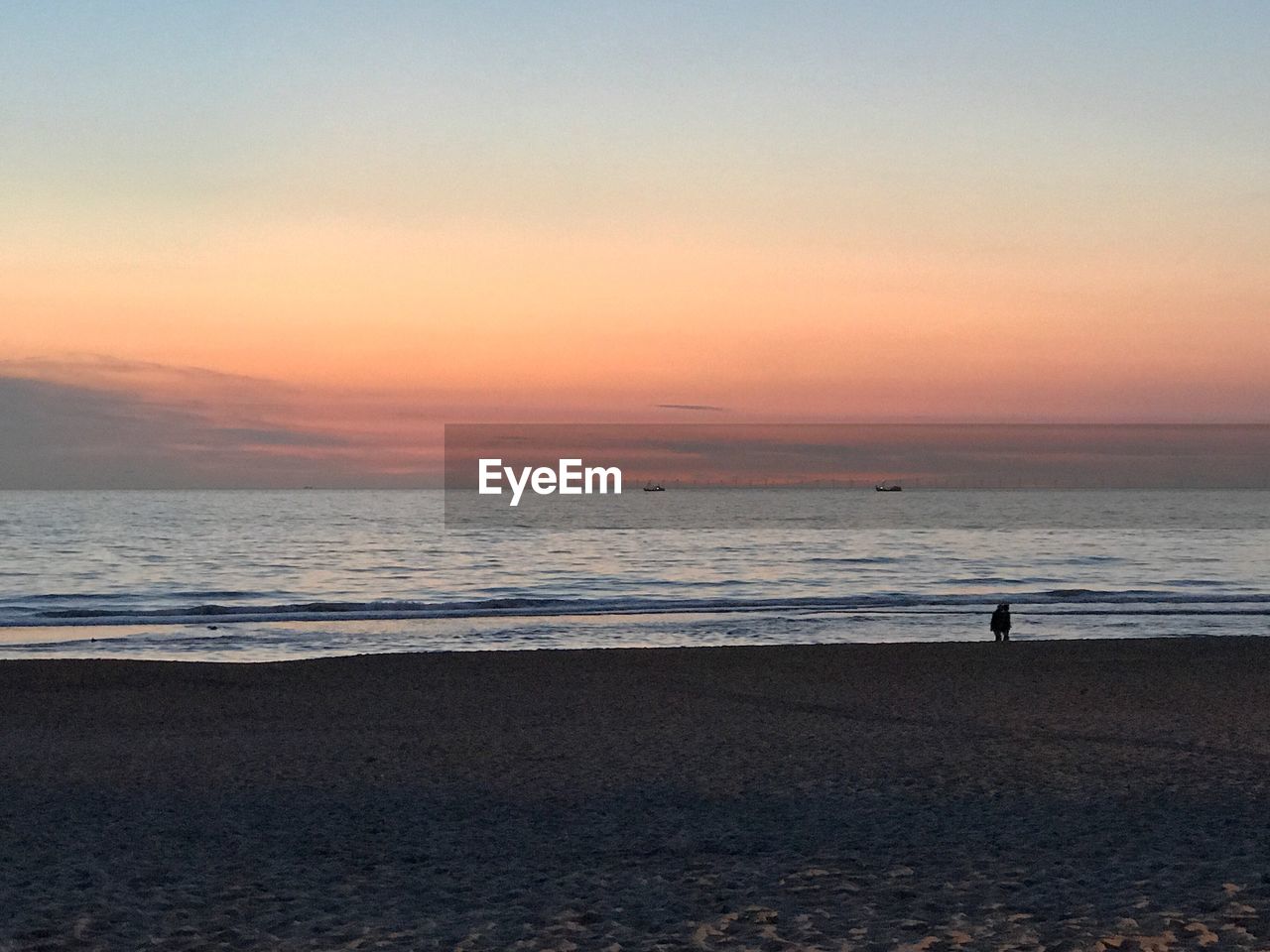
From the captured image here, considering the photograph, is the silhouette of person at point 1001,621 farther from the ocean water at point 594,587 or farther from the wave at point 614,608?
the wave at point 614,608

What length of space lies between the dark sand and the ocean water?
1120 cm

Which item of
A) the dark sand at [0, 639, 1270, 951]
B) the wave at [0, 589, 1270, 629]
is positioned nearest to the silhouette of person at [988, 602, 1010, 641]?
the dark sand at [0, 639, 1270, 951]

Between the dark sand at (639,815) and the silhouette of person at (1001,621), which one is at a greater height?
the dark sand at (639,815)

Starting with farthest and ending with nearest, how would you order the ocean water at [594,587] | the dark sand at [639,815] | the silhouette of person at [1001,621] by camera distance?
the ocean water at [594,587] < the silhouette of person at [1001,621] < the dark sand at [639,815]

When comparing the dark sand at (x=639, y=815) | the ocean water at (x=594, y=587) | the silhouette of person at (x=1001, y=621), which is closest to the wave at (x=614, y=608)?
the ocean water at (x=594, y=587)

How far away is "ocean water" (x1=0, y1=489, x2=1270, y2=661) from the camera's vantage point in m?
30.7

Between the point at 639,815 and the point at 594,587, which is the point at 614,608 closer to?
the point at 594,587

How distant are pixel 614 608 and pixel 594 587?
27.0ft

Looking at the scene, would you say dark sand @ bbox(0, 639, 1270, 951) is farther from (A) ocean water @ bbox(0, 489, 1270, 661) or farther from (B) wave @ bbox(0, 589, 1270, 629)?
(B) wave @ bbox(0, 589, 1270, 629)

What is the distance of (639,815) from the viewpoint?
1019cm

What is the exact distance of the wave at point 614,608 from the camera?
115 feet

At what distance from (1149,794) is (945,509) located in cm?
13587

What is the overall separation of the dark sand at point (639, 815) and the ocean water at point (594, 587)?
36.7 ft

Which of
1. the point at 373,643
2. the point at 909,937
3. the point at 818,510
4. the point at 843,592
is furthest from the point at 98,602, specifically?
the point at 818,510
